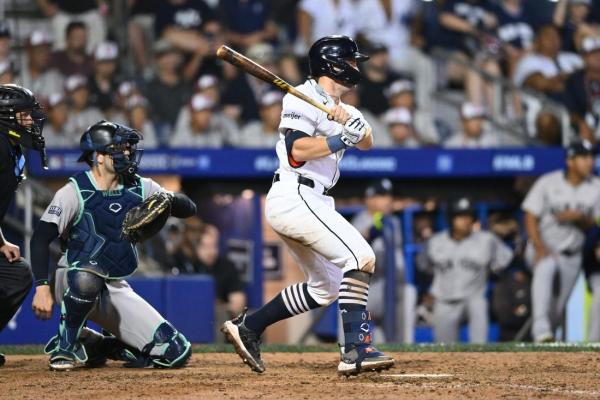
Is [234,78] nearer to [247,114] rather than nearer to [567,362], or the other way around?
[247,114]

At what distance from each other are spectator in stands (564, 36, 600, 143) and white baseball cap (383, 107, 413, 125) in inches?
64.7

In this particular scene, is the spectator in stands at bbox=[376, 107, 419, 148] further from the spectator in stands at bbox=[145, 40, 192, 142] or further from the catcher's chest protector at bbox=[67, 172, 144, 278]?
the catcher's chest protector at bbox=[67, 172, 144, 278]

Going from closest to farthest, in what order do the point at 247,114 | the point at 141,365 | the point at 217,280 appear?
the point at 141,365
the point at 217,280
the point at 247,114

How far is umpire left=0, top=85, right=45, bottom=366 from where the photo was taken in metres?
5.93

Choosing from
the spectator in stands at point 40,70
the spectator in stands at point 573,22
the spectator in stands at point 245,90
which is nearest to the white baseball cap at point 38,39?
the spectator in stands at point 40,70

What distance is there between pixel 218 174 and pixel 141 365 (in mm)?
4994

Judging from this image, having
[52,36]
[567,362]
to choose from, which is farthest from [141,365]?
[52,36]

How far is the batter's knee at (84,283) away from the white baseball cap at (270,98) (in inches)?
224

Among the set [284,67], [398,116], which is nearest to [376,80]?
[398,116]

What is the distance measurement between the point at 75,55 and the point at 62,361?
6014 millimetres

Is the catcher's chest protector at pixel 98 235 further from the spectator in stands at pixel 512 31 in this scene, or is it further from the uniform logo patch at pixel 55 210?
the spectator in stands at pixel 512 31

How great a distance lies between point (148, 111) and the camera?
36.5 feet

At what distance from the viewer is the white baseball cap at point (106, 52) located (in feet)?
37.1

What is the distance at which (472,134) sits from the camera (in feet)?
37.9
